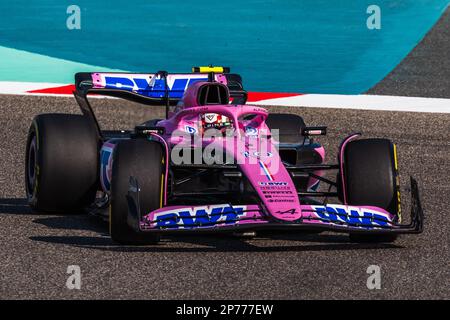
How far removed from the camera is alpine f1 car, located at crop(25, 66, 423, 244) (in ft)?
25.8

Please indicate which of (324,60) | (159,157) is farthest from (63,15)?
(159,157)

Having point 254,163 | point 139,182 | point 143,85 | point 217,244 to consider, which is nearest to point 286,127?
point 143,85

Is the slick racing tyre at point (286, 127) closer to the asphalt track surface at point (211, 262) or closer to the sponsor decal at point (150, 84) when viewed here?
the sponsor decal at point (150, 84)

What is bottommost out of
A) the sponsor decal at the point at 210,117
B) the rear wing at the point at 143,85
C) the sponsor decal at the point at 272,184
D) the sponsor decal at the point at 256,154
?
the sponsor decal at the point at 272,184

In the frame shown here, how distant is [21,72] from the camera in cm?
1650

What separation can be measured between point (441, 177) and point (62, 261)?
4.53m

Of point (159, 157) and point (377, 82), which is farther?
point (377, 82)

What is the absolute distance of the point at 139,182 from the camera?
8.05 meters

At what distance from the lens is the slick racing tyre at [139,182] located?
314 inches

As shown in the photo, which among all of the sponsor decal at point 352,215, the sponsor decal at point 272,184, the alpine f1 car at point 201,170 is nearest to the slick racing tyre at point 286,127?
the alpine f1 car at point 201,170

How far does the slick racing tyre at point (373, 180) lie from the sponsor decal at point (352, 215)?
1.04 ft

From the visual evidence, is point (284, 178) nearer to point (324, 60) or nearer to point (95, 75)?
point (95, 75)

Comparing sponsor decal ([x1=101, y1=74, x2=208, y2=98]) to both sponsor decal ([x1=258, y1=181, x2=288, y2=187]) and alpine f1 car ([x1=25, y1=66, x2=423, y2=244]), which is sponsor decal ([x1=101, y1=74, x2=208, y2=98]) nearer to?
alpine f1 car ([x1=25, y1=66, x2=423, y2=244])
